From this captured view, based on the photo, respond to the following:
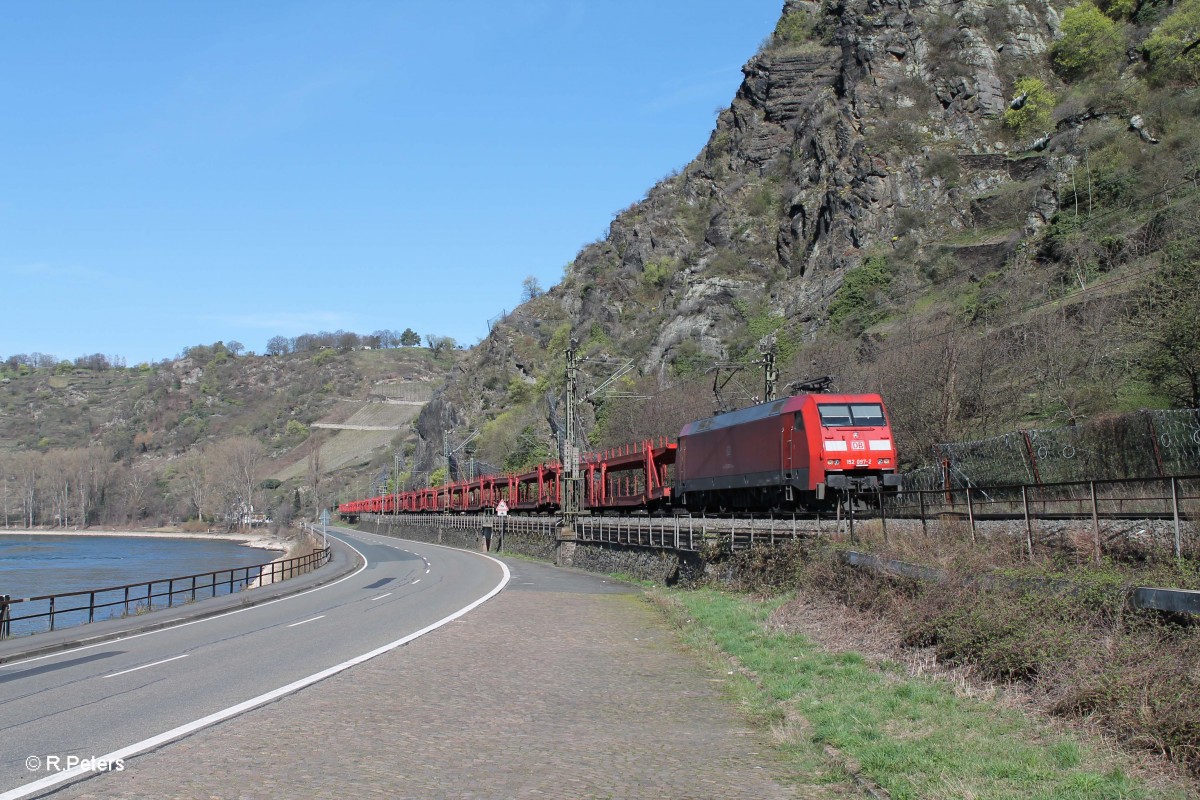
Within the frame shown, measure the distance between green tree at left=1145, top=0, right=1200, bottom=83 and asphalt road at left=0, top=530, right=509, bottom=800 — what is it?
67.2 m

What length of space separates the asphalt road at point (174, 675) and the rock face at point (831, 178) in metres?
52.0

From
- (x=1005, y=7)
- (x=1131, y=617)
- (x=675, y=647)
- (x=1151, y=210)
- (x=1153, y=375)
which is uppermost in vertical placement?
(x=1005, y=7)

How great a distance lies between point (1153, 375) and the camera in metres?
32.4

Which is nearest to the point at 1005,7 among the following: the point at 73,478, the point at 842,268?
the point at 842,268

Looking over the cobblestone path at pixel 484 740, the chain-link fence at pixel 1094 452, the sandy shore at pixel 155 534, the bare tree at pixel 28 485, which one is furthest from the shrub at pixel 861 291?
the bare tree at pixel 28 485

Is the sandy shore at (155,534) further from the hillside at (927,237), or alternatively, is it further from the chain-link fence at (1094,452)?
the chain-link fence at (1094,452)

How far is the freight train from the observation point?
92.3 ft

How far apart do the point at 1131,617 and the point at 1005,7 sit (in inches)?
3625

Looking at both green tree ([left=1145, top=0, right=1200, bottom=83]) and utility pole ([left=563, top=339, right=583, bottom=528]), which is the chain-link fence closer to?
utility pole ([left=563, top=339, right=583, bottom=528])

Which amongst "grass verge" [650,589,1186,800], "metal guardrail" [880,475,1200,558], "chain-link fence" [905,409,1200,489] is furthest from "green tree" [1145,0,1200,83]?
"grass verge" [650,589,1186,800]

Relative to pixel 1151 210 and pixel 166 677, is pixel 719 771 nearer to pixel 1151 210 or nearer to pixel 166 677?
pixel 166 677

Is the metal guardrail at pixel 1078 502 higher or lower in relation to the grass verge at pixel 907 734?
higher

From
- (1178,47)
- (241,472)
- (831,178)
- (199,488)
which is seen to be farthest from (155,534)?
(1178,47)

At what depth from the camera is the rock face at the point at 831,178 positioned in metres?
72.4
